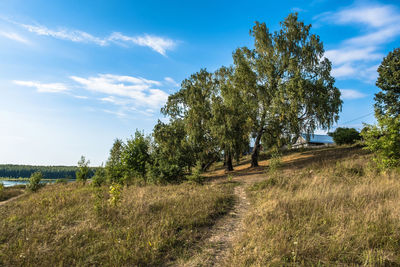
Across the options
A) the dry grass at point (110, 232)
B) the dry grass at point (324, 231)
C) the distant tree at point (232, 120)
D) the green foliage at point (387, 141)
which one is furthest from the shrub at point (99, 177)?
the green foliage at point (387, 141)

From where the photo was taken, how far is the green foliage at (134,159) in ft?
58.4

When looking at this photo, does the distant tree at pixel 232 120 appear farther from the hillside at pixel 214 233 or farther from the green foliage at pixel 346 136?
the green foliage at pixel 346 136

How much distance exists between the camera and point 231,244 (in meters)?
5.70

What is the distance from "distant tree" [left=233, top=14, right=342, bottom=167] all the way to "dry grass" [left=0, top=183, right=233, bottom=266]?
1452cm

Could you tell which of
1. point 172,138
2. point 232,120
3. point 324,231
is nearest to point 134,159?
point 172,138

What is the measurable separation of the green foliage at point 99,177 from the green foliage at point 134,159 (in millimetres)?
2306

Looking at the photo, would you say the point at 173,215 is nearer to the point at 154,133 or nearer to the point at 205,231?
the point at 205,231

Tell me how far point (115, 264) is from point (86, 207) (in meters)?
5.53

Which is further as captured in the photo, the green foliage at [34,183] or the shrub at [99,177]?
the green foliage at [34,183]

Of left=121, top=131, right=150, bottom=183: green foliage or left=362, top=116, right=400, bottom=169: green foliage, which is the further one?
left=121, top=131, right=150, bottom=183: green foliage

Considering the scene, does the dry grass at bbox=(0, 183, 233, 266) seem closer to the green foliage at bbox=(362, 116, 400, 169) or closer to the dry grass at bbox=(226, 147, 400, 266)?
the dry grass at bbox=(226, 147, 400, 266)

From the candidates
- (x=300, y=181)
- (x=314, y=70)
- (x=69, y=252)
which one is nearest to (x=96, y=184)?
(x=69, y=252)

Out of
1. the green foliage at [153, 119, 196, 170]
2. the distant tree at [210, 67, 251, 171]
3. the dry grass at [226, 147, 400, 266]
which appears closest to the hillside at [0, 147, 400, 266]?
the dry grass at [226, 147, 400, 266]

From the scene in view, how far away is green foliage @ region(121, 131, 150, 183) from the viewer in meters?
17.8
